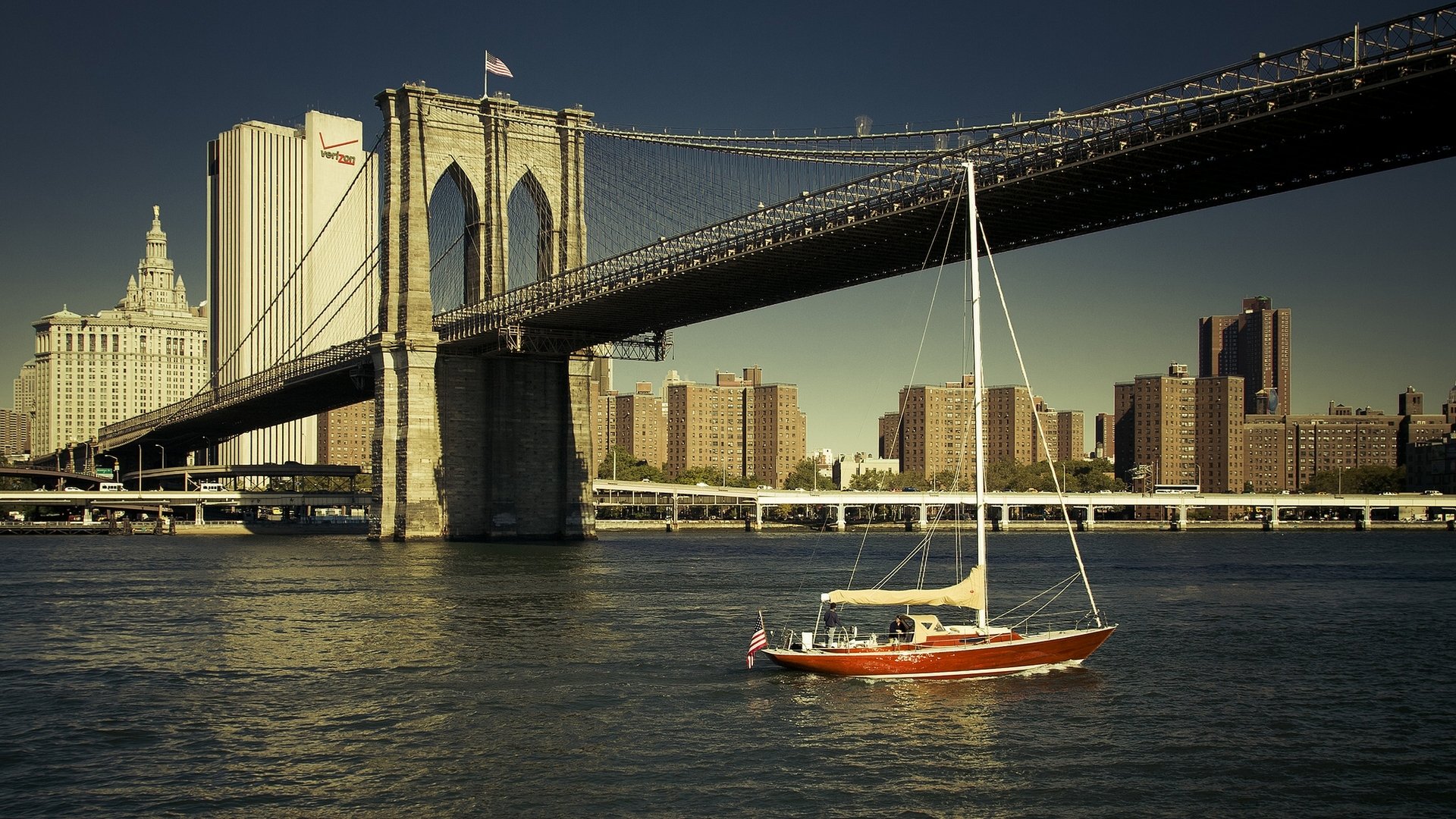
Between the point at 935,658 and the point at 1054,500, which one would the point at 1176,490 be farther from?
the point at 935,658

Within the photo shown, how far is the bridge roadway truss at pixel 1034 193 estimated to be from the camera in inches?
1388

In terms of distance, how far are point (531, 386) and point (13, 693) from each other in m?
53.5

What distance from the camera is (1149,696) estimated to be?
26.2 m

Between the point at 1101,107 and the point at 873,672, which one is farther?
the point at 1101,107

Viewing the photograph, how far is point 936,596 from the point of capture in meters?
28.0

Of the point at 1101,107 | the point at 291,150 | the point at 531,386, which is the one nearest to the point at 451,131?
the point at 531,386

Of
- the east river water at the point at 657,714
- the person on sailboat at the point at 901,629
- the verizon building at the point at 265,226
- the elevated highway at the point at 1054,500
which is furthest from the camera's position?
the verizon building at the point at 265,226

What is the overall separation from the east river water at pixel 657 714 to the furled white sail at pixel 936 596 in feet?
5.38

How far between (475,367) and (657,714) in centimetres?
5549

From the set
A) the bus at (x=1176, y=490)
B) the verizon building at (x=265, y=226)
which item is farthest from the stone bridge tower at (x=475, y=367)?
the verizon building at (x=265, y=226)

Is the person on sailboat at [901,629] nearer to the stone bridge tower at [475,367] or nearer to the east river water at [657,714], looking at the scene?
the east river water at [657,714]

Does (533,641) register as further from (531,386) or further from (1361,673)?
(531,386)

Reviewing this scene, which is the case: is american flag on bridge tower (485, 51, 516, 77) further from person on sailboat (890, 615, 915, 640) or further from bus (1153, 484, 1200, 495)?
bus (1153, 484, 1200, 495)

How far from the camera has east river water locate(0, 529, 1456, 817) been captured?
19312mm
